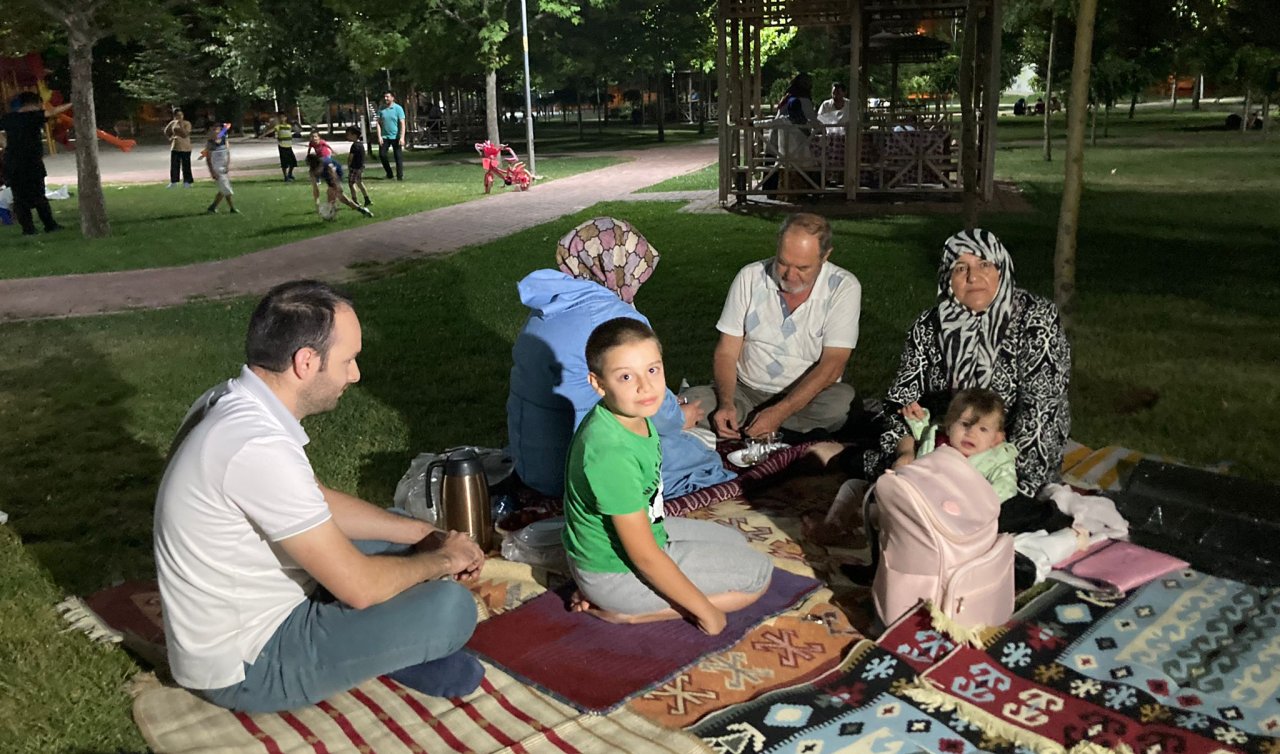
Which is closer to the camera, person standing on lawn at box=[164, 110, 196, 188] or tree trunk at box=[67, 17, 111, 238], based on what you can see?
tree trunk at box=[67, 17, 111, 238]

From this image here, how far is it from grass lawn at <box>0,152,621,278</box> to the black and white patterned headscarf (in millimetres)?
11002

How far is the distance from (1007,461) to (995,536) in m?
0.69

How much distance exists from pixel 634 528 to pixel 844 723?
887mm

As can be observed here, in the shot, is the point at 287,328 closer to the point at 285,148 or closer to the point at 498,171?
the point at 498,171

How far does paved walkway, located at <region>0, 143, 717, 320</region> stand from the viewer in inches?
425

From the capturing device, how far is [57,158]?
31578mm

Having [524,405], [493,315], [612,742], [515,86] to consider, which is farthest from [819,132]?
[515,86]

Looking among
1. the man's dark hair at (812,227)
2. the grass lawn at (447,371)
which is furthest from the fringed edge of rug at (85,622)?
the man's dark hair at (812,227)

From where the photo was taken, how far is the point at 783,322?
550 cm

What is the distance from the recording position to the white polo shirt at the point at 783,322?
541 cm

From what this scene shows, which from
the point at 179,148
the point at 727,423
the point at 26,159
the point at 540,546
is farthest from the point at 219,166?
the point at 540,546

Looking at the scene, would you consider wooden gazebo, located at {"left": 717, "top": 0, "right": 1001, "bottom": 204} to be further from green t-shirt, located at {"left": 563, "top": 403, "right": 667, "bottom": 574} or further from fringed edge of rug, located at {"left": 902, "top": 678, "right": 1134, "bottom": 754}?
fringed edge of rug, located at {"left": 902, "top": 678, "right": 1134, "bottom": 754}

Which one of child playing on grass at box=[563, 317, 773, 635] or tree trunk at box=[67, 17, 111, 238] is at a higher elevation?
tree trunk at box=[67, 17, 111, 238]

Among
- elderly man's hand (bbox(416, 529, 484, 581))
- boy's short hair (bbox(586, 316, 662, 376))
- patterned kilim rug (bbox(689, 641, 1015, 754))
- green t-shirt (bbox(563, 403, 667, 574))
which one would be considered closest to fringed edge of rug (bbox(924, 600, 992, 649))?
patterned kilim rug (bbox(689, 641, 1015, 754))
